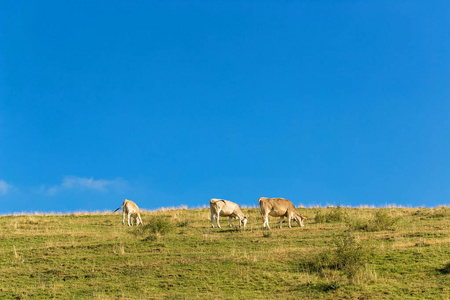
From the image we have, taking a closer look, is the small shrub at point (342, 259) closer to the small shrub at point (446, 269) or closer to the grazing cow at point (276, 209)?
the small shrub at point (446, 269)

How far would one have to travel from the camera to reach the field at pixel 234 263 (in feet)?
60.7

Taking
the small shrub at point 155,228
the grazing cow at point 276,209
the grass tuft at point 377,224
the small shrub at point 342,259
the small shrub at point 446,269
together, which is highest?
the grazing cow at point 276,209

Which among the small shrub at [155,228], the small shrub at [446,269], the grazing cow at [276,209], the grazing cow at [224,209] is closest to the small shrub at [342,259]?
the small shrub at [446,269]

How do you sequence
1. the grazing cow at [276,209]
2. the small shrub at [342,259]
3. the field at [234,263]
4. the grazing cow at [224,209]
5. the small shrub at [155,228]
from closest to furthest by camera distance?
the field at [234,263]
the small shrub at [342,259]
the small shrub at [155,228]
the grazing cow at [276,209]
the grazing cow at [224,209]

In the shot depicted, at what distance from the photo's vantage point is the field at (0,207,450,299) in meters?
18.5

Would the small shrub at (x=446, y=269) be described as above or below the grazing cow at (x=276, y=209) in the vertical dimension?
below

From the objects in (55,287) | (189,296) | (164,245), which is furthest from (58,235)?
(189,296)

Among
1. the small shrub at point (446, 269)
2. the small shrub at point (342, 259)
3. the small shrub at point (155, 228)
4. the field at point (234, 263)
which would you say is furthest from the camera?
the small shrub at point (155, 228)

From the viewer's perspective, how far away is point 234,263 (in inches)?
842

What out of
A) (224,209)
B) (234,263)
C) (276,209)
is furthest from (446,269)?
(224,209)

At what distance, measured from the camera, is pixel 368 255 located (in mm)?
20969

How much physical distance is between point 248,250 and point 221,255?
175 cm

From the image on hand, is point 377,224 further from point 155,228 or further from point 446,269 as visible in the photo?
point 155,228

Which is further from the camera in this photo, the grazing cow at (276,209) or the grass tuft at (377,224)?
the grazing cow at (276,209)
